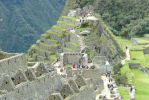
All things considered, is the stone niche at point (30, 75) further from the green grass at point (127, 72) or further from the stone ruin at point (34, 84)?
the green grass at point (127, 72)

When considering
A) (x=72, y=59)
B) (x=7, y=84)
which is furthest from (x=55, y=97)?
(x=72, y=59)

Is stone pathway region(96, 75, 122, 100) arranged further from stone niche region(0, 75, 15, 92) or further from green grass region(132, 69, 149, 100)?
stone niche region(0, 75, 15, 92)

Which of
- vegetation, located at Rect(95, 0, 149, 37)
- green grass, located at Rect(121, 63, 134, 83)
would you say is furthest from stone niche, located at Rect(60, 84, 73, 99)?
vegetation, located at Rect(95, 0, 149, 37)

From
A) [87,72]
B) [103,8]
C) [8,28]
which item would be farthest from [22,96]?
[8,28]

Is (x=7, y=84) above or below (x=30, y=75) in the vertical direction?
below

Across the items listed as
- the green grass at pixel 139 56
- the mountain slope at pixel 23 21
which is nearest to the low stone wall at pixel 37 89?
the green grass at pixel 139 56

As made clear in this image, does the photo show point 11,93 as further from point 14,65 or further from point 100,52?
point 100,52

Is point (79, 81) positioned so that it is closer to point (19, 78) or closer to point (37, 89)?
point (37, 89)

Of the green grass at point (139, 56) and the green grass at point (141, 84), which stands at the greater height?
the green grass at point (139, 56)
